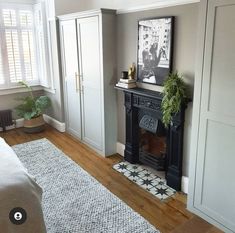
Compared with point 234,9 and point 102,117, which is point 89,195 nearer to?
point 102,117

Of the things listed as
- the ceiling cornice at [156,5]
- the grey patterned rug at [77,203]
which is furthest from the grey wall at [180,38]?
the grey patterned rug at [77,203]

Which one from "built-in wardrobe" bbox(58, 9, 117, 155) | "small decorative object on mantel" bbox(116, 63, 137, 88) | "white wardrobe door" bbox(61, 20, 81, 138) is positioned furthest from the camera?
"white wardrobe door" bbox(61, 20, 81, 138)

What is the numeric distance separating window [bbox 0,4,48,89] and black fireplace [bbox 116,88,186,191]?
7.38ft

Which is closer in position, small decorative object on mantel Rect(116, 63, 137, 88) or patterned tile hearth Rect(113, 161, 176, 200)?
patterned tile hearth Rect(113, 161, 176, 200)

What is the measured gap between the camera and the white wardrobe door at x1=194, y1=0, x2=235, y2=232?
1957mm

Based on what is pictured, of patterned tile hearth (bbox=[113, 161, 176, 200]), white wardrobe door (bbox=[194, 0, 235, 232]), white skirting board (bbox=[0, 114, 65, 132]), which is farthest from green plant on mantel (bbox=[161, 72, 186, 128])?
white skirting board (bbox=[0, 114, 65, 132])

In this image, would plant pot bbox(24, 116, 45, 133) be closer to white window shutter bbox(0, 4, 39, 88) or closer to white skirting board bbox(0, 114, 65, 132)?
white skirting board bbox(0, 114, 65, 132)

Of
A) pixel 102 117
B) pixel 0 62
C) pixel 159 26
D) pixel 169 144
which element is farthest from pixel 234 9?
pixel 0 62

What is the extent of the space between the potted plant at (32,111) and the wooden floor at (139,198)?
1.77 ft

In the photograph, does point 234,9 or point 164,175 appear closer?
point 234,9

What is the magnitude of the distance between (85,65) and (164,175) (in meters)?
1.92

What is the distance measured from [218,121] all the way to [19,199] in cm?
163

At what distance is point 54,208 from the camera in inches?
102

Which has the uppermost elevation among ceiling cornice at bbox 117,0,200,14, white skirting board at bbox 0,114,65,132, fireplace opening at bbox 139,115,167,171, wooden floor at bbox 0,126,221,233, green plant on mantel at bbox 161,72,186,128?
ceiling cornice at bbox 117,0,200,14
